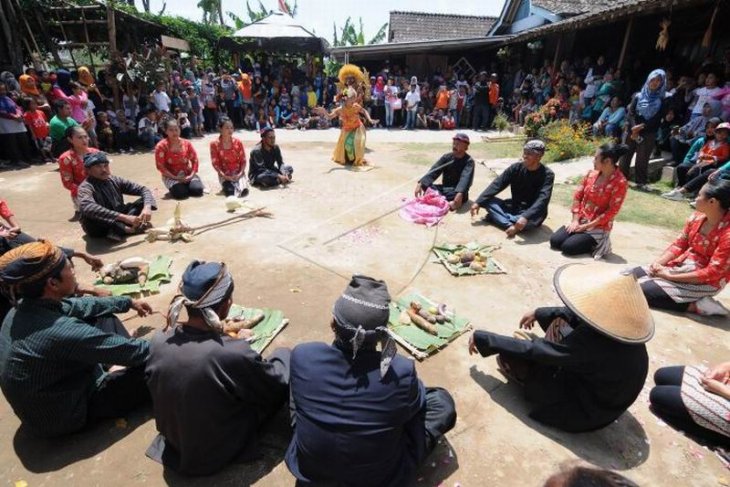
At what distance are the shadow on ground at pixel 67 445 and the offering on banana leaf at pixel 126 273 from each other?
5.53 feet

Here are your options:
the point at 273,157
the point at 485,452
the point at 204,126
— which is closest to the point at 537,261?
the point at 485,452

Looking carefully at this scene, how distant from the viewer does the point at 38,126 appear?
9141 mm

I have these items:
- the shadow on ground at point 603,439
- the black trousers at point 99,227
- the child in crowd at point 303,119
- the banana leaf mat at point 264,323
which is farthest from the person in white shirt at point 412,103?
the shadow on ground at point 603,439

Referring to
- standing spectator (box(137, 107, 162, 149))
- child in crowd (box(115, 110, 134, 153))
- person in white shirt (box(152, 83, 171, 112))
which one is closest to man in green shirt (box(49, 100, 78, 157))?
child in crowd (box(115, 110, 134, 153))

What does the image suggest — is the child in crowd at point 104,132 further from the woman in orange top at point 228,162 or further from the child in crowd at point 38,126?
the woman in orange top at point 228,162

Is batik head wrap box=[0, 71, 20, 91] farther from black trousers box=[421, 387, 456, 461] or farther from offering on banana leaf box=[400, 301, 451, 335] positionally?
black trousers box=[421, 387, 456, 461]

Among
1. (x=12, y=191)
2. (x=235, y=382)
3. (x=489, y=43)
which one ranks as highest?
(x=489, y=43)

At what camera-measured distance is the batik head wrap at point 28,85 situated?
9.17 m

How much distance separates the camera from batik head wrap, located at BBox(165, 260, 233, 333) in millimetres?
2053

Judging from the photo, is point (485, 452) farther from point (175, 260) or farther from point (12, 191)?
point (12, 191)

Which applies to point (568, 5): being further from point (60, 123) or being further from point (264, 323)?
point (264, 323)

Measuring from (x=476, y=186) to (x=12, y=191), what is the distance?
8.22 m

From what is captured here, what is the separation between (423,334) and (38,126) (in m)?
10.2

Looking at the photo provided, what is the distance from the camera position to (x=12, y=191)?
7.18 meters
